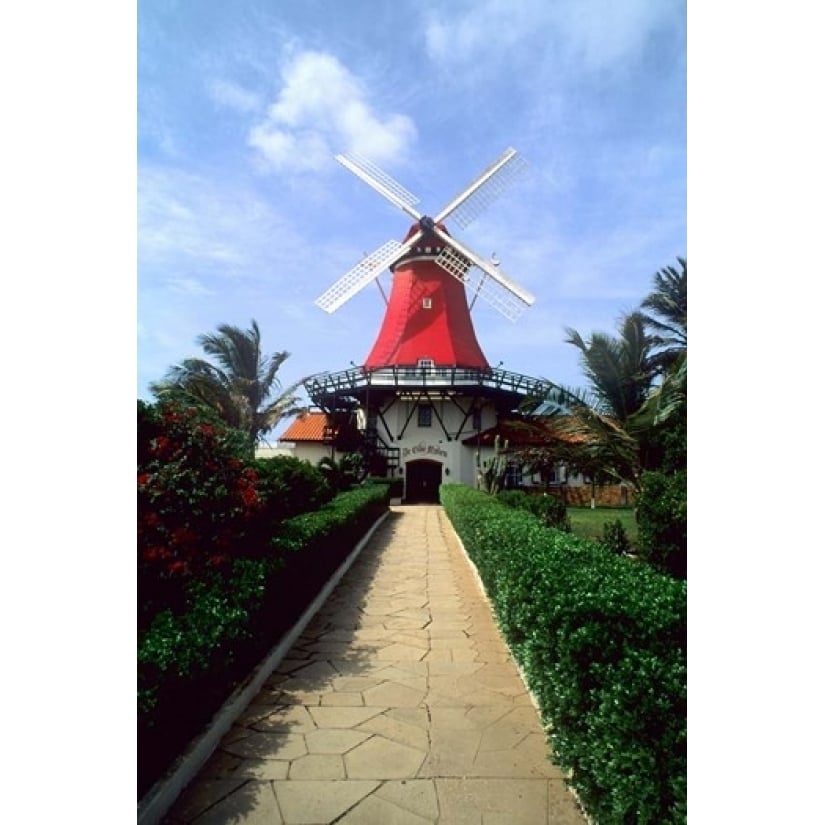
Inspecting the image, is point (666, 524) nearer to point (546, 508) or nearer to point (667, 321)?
point (546, 508)

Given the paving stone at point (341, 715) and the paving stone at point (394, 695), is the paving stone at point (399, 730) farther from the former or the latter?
the paving stone at point (394, 695)

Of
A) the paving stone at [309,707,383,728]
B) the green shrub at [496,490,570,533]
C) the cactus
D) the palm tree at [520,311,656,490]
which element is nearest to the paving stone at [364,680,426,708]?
the paving stone at [309,707,383,728]

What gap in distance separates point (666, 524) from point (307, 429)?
2342cm

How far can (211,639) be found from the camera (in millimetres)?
3316

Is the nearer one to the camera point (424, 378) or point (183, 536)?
point (183, 536)

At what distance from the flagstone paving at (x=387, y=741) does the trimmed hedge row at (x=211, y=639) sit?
0.24 metres

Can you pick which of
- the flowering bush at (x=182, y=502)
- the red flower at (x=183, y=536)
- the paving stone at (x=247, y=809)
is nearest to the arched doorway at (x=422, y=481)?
the flowering bush at (x=182, y=502)

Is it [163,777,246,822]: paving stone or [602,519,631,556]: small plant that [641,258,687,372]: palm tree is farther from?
[163,777,246,822]: paving stone

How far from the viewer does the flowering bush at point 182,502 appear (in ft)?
14.3

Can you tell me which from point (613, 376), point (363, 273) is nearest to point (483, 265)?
point (363, 273)

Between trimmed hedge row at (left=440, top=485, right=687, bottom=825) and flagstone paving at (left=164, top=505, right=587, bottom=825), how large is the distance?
0.43 metres
